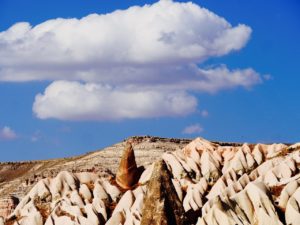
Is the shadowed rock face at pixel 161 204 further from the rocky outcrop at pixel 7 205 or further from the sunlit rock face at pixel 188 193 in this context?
the rocky outcrop at pixel 7 205

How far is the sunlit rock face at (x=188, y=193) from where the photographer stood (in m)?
49.5

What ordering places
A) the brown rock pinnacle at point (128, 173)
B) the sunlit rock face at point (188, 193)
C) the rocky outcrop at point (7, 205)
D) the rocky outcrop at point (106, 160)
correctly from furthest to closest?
the rocky outcrop at point (106, 160) → the rocky outcrop at point (7, 205) → the brown rock pinnacle at point (128, 173) → the sunlit rock face at point (188, 193)

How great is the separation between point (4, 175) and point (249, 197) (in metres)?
76.4

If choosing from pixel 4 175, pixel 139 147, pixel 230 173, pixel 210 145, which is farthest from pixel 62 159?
pixel 230 173

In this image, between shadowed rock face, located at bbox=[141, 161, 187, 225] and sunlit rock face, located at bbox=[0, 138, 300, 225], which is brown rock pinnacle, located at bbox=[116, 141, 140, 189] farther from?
shadowed rock face, located at bbox=[141, 161, 187, 225]

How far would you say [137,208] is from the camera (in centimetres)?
5666

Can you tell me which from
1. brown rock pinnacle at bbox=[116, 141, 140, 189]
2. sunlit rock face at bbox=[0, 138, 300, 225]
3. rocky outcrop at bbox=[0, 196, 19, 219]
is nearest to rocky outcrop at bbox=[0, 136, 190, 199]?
rocky outcrop at bbox=[0, 196, 19, 219]

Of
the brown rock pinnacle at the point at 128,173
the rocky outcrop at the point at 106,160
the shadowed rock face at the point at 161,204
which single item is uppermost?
the rocky outcrop at the point at 106,160

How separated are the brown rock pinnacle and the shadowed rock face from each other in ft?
56.5

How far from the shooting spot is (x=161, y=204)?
48062 millimetres

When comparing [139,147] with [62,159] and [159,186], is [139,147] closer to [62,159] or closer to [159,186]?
[62,159]

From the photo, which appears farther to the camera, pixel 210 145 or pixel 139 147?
pixel 139 147

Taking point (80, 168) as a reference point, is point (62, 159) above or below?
above

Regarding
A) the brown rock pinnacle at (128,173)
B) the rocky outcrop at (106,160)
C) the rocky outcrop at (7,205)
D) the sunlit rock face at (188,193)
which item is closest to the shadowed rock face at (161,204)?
the sunlit rock face at (188,193)
